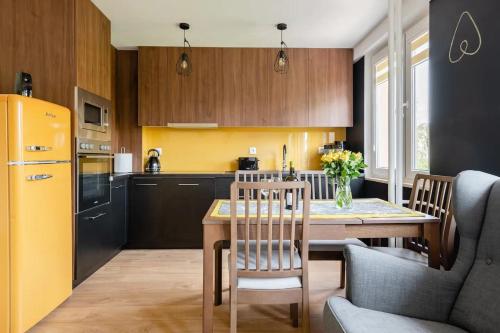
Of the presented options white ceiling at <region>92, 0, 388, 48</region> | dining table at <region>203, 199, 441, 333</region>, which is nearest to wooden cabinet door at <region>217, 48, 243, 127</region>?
white ceiling at <region>92, 0, 388, 48</region>

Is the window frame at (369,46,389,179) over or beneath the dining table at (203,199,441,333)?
over

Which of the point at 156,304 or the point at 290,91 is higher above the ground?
the point at 290,91

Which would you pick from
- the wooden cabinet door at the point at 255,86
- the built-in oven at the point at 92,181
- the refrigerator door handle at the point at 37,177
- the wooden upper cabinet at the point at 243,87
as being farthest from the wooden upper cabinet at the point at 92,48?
the wooden cabinet door at the point at 255,86

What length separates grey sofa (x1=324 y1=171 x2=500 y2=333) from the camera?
1.25 meters

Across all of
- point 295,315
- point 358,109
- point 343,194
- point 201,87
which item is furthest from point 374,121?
point 295,315

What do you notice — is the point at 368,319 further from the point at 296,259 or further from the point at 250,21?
the point at 250,21

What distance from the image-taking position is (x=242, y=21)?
3191 millimetres

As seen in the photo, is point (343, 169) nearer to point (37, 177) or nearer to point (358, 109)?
point (37, 177)

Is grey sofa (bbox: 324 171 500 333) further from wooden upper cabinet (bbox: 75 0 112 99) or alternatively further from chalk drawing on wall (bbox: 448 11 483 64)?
wooden upper cabinet (bbox: 75 0 112 99)

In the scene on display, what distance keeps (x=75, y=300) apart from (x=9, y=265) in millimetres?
740

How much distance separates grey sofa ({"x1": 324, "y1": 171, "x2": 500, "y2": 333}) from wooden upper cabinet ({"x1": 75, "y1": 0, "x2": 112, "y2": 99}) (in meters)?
2.51

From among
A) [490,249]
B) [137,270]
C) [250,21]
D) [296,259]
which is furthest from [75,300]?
[250,21]

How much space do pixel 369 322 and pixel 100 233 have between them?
2.53 m

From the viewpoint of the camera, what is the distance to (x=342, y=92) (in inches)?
156
